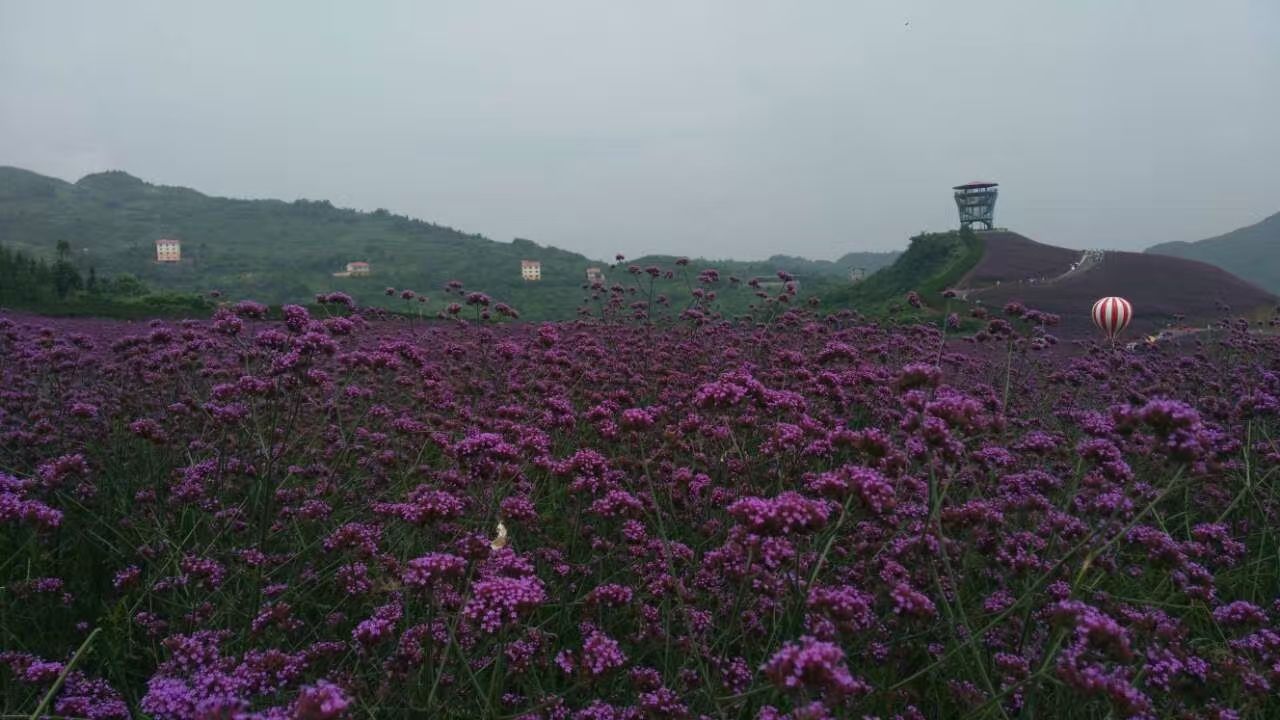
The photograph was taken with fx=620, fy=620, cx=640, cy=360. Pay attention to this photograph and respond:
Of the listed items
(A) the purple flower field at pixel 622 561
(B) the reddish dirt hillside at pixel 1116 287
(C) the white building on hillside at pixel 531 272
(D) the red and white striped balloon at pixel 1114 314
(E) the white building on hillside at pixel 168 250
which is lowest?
(A) the purple flower field at pixel 622 561

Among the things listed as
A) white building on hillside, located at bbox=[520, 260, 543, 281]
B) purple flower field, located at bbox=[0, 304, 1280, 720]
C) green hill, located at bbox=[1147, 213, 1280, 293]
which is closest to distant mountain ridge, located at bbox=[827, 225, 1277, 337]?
purple flower field, located at bbox=[0, 304, 1280, 720]

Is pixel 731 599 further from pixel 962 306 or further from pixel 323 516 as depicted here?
pixel 962 306

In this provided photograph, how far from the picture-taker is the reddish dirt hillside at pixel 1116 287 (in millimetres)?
36250

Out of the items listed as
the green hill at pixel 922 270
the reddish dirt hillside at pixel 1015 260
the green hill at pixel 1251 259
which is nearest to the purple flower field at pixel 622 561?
the green hill at pixel 922 270

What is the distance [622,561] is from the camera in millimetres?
4340

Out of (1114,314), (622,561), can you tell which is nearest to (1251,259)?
(1114,314)

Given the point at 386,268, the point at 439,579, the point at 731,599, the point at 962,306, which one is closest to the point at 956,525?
the point at 731,599

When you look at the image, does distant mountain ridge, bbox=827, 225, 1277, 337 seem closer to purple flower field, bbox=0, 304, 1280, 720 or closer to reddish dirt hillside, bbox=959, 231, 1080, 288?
reddish dirt hillside, bbox=959, 231, 1080, 288

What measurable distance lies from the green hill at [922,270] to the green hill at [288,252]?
9489 mm

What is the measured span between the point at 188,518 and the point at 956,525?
5.41 meters

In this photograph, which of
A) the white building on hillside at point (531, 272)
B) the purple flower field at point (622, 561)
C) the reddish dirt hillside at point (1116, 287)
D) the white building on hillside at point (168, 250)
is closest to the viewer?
the purple flower field at point (622, 561)

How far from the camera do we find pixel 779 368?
22.9 ft

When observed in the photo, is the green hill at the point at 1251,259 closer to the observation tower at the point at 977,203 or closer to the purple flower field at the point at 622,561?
the observation tower at the point at 977,203

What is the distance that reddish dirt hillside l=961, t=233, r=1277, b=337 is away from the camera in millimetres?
36250
